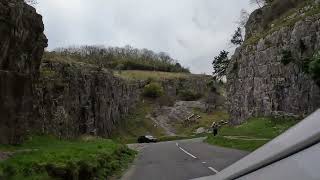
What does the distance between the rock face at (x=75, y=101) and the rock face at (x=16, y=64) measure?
4.71 m

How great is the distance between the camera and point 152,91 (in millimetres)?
131875

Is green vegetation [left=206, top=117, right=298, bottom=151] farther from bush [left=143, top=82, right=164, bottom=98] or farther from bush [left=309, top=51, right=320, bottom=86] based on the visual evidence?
bush [left=143, top=82, right=164, bottom=98]

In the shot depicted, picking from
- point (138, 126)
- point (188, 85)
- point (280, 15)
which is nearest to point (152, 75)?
point (188, 85)

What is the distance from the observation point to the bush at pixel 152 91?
13188 centimetres

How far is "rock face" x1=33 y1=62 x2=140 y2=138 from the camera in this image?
138ft

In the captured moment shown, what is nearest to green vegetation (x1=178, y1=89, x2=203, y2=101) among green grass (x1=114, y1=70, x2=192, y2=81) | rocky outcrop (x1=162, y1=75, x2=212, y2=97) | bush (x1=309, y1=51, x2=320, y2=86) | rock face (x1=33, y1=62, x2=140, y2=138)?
rocky outcrop (x1=162, y1=75, x2=212, y2=97)

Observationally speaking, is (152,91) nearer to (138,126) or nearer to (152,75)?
(152,75)

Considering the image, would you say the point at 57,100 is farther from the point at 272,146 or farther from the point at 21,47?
the point at 272,146

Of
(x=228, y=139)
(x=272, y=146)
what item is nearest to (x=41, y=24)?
(x=228, y=139)

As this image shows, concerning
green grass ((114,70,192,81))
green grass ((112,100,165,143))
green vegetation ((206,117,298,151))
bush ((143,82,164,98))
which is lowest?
green grass ((112,100,165,143))

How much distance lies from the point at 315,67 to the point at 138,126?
226 ft

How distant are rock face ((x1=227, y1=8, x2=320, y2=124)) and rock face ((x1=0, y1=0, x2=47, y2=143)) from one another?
23596 millimetres

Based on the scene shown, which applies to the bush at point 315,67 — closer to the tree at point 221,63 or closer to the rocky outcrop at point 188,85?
the tree at point 221,63

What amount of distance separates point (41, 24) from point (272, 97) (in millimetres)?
30019
